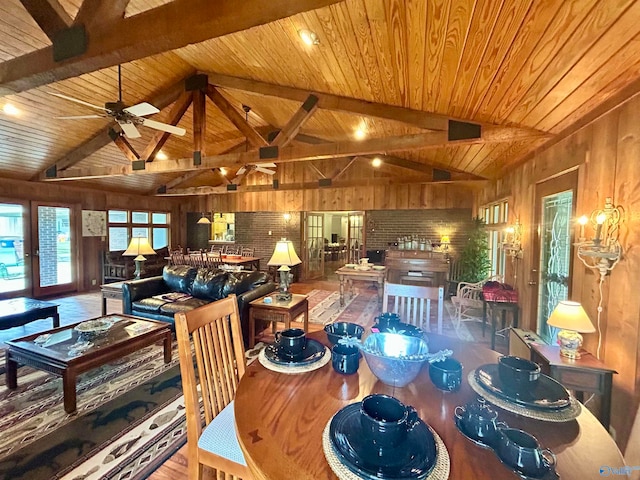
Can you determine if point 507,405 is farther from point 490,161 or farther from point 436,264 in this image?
point 436,264

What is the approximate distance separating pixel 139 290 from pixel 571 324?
4.77m

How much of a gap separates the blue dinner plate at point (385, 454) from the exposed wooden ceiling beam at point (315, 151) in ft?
9.98

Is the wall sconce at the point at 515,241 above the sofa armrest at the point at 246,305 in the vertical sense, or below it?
above

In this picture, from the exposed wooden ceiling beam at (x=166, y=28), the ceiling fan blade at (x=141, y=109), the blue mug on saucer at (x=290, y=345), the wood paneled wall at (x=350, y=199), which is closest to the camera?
the blue mug on saucer at (x=290, y=345)

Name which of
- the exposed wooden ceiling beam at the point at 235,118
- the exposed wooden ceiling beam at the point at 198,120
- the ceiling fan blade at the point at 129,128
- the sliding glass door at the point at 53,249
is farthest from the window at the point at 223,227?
the ceiling fan blade at the point at 129,128

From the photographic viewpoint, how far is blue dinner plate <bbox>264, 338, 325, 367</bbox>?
1.33 meters

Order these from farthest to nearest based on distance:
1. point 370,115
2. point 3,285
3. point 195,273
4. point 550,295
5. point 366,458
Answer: point 3,285
point 195,273
point 370,115
point 550,295
point 366,458

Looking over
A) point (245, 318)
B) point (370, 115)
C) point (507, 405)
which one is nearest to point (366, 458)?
point (507, 405)

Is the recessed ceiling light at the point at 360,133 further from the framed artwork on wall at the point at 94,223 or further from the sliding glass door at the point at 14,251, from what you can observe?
the sliding glass door at the point at 14,251

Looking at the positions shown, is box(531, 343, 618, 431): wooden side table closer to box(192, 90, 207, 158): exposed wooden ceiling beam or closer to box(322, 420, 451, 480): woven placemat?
box(322, 420, 451, 480): woven placemat

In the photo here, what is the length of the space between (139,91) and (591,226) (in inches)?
236

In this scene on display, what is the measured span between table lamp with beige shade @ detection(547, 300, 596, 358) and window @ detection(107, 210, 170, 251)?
29.8 ft

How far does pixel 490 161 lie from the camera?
443 centimetres

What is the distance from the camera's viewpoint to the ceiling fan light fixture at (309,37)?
93.0 inches
